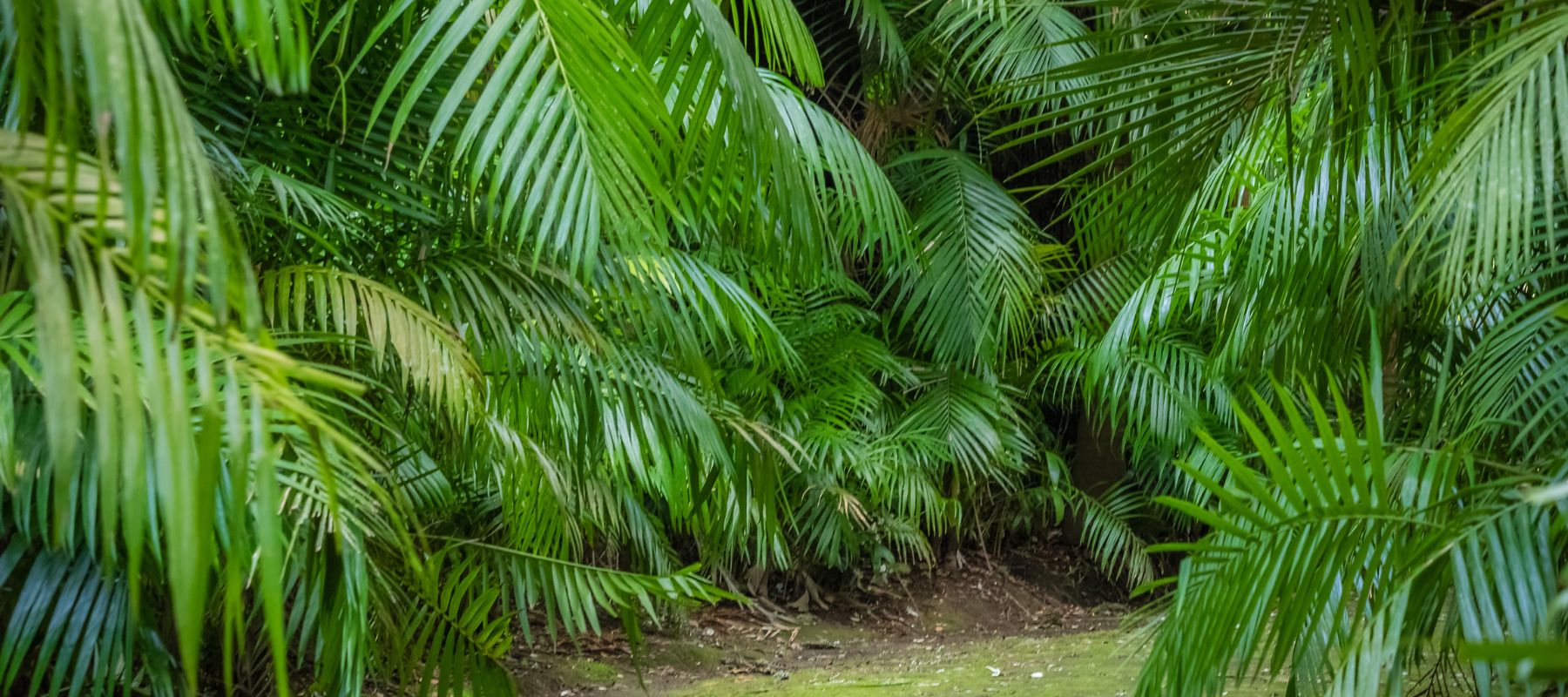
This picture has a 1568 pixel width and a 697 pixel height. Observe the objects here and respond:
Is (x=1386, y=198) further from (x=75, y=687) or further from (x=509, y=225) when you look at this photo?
(x=75, y=687)

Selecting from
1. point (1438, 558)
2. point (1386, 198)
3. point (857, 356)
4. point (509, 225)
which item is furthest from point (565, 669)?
point (1438, 558)

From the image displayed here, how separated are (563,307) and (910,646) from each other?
2.20m

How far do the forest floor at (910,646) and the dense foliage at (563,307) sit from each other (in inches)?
17.1

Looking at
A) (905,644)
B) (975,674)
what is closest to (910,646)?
(905,644)

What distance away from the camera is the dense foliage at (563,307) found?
485 millimetres

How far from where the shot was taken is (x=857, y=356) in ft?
12.2

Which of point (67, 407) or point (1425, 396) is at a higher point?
point (67, 407)

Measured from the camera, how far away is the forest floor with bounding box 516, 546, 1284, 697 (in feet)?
8.73

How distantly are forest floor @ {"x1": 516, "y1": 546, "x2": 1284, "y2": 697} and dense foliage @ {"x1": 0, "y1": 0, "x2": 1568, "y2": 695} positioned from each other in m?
0.44

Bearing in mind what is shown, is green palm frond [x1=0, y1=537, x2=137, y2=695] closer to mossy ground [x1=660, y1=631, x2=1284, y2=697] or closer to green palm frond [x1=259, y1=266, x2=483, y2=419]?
green palm frond [x1=259, y1=266, x2=483, y2=419]

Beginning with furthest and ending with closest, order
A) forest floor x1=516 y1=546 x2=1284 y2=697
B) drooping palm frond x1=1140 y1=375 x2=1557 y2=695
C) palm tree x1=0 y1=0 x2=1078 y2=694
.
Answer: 1. forest floor x1=516 y1=546 x2=1284 y2=697
2. drooping palm frond x1=1140 y1=375 x2=1557 y2=695
3. palm tree x1=0 y1=0 x2=1078 y2=694

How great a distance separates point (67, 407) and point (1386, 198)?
1.42 meters

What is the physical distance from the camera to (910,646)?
3414 mm

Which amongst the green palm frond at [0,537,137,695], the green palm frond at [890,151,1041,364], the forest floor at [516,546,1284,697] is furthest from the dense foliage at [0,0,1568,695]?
the green palm frond at [890,151,1041,364]
